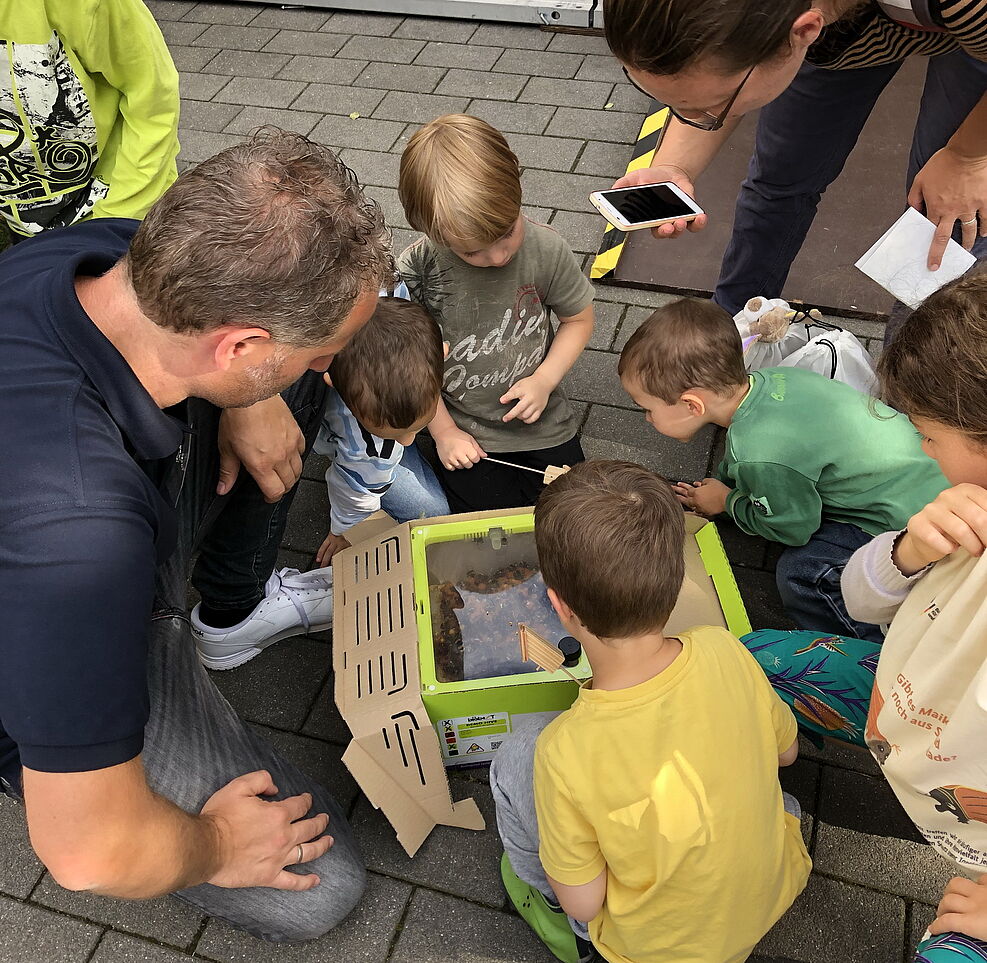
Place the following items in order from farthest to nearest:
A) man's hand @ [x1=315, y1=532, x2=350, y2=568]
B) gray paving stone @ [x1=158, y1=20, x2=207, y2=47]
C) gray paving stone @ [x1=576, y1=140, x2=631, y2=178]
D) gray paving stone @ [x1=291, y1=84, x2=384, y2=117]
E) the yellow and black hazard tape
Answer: gray paving stone @ [x1=158, y1=20, x2=207, y2=47] → gray paving stone @ [x1=291, y1=84, x2=384, y2=117] → gray paving stone @ [x1=576, y1=140, x2=631, y2=178] → the yellow and black hazard tape → man's hand @ [x1=315, y1=532, x2=350, y2=568]

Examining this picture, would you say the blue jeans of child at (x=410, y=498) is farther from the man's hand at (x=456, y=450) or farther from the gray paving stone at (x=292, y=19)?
the gray paving stone at (x=292, y=19)

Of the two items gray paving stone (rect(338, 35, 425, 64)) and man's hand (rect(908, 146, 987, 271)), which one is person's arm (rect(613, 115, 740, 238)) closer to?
man's hand (rect(908, 146, 987, 271))

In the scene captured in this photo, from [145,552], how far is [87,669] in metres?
0.22

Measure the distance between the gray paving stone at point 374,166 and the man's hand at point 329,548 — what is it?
2.24m

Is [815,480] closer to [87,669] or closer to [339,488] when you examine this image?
[339,488]

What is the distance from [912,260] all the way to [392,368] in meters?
1.61

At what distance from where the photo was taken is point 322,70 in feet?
17.8

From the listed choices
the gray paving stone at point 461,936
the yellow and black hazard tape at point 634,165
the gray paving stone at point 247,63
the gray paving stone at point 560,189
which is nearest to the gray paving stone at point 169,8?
the gray paving stone at point 247,63

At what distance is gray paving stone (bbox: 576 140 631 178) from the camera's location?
14.7 feet

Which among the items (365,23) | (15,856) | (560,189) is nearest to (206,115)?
(365,23)

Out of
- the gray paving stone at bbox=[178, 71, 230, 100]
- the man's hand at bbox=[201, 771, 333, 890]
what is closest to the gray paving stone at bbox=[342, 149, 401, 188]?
the gray paving stone at bbox=[178, 71, 230, 100]

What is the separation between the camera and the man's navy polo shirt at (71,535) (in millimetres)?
1493

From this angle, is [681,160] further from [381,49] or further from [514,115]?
[381,49]

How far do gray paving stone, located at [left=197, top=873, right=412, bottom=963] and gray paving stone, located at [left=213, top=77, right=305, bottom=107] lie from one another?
4.43 m
